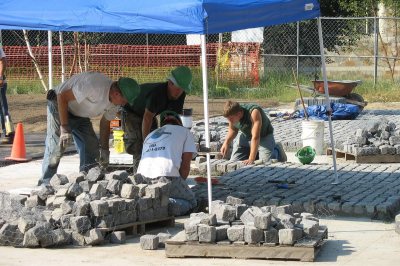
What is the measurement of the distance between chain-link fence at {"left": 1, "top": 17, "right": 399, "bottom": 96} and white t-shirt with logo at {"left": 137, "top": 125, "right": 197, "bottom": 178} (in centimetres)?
1610

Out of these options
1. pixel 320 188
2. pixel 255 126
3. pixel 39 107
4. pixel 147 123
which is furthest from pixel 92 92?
pixel 39 107

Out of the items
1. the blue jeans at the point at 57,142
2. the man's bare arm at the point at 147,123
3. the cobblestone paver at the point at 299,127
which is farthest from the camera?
the cobblestone paver at the point at 299,127

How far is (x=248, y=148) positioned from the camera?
45.1 ft

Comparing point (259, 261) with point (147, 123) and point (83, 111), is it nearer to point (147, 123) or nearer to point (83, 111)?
point (147, 123)

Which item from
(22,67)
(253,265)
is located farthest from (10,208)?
(22,67)

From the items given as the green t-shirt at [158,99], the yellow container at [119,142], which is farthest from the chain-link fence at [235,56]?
the green t-shirt at [158,99]

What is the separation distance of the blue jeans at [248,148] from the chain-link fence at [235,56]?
41.4 feet

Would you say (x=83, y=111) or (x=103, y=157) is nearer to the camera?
(x=83, y=111)

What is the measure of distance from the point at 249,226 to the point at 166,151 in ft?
6.50

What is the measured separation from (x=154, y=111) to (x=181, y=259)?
2.82m

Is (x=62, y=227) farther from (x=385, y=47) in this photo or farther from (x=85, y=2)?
(x=385, y=47)

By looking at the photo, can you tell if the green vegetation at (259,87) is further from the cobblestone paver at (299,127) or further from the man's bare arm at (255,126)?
the man's bare arm at (255,126)

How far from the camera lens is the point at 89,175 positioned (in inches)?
394

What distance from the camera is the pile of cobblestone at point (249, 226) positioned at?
8.39m
